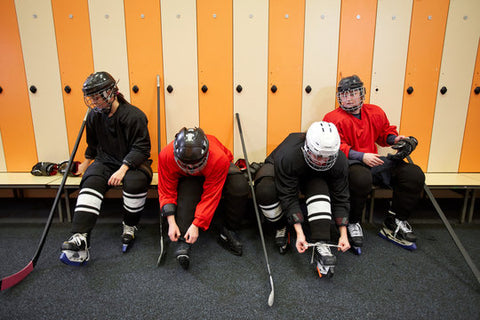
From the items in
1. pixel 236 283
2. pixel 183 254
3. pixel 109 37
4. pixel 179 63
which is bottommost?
pixel 236 283

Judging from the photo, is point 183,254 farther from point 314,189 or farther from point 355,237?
point 355,237

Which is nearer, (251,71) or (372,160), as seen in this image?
(372,160)

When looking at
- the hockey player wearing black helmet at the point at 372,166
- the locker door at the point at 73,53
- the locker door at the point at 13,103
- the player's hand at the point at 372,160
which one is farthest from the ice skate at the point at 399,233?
the locker door at the point at 13,103

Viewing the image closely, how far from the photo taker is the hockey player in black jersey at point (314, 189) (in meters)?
1.38

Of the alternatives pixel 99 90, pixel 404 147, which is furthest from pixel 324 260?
pixel 99 90

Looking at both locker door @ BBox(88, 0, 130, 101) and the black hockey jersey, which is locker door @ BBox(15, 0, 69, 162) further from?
the black hockey jersey

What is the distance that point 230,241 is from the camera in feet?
5.63

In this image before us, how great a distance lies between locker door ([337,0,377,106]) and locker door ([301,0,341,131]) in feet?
0.19

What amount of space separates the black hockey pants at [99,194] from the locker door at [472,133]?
2738 mm

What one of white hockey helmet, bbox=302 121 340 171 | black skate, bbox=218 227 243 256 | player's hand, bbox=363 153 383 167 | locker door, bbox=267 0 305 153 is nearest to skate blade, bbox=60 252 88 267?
black skate, bbox=218 227 243 256

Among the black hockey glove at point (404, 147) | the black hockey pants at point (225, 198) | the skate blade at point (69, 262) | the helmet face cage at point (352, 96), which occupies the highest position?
the helmet face cage at point (352, 96)

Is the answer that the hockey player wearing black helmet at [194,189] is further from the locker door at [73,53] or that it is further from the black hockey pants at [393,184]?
the locker door at [73,53]

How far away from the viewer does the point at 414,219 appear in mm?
2105

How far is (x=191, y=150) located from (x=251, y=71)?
1.19m
